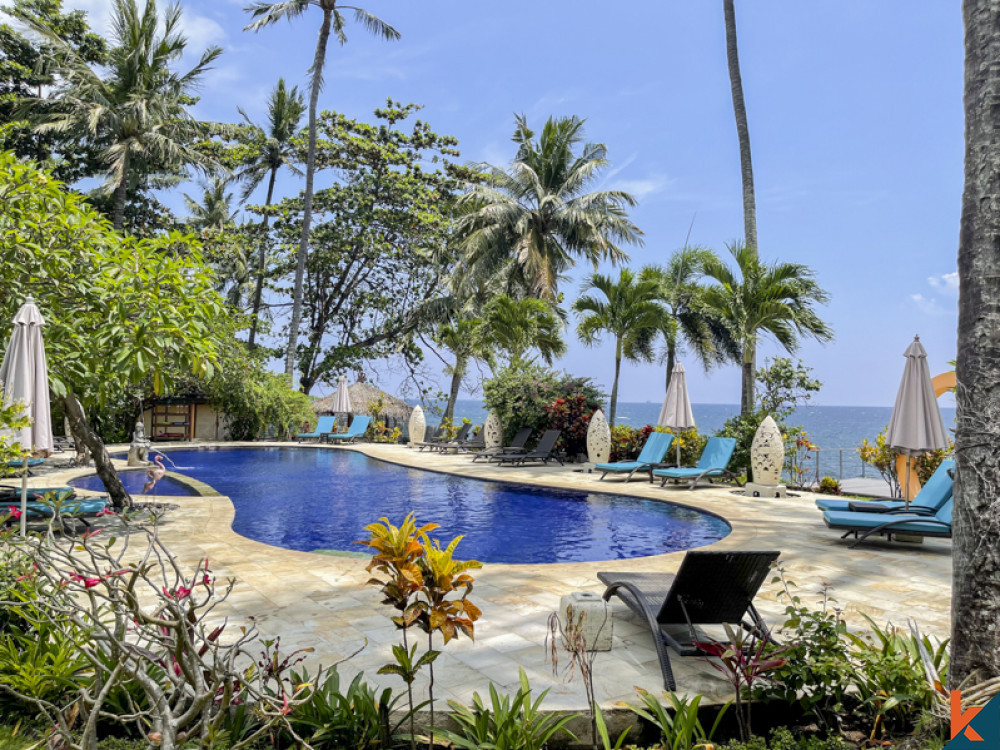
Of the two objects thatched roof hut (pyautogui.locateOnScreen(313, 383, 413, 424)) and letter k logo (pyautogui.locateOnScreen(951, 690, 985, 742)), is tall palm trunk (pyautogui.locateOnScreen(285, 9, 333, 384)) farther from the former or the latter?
letter k logo (pyautogui.locateOnScreen(951, 690, 985, 742))

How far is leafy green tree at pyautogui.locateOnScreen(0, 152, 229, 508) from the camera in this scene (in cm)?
648

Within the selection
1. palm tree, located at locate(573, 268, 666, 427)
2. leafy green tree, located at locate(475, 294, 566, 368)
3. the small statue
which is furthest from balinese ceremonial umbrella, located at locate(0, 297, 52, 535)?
palm tree, located at locate(573, 268, 666, 427)

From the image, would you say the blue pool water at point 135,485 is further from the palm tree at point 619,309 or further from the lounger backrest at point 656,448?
the palm tree at point 619,309

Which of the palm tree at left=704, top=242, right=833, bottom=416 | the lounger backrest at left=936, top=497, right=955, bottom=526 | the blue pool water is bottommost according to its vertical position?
the blue pool water

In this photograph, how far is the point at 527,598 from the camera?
5.46 meters

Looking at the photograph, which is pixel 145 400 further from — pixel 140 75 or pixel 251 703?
pixel 251 703

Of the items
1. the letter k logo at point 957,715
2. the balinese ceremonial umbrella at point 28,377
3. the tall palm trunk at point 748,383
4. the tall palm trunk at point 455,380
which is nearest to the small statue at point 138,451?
the balinese ceremonial umbrella at point 28,377

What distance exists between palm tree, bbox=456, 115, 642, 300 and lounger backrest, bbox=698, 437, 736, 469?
33.2 ft

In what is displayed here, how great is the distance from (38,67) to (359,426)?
53.6ft

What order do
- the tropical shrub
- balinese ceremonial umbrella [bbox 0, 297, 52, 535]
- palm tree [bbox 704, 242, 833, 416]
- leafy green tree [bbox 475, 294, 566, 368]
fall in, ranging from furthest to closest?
leafy green tree [bbox 475, 294, 566, 368] < the tropical shrub < palm tree [bbox 704, 242, 833, 416] < balinese ceremonial umbrella [bbox 0, 297, 52, 535]

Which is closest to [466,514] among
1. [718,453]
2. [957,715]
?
[718,453]

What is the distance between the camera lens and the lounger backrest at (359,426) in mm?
24125

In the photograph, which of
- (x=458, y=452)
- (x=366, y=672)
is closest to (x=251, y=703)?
(x=366, y=672)

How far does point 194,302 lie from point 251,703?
4679mm
